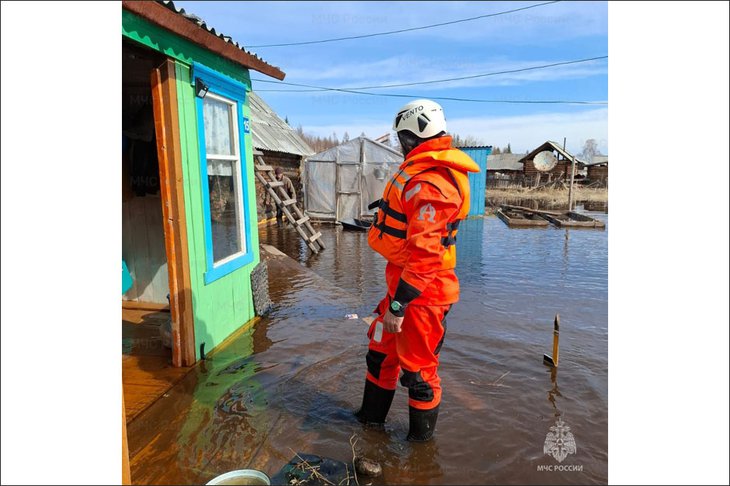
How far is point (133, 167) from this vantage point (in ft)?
18.9

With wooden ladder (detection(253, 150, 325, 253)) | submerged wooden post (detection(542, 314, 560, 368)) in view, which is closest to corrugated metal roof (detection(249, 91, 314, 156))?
wooden ladder (detection(253, 150, 325, 253))

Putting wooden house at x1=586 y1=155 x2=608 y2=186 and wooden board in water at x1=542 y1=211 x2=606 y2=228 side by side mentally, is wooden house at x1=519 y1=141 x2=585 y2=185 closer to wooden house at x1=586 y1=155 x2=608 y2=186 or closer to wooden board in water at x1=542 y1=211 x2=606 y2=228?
wooden house at x1=586 y1=155 x2=608 y2=186

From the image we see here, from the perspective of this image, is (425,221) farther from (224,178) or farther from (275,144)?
(275,144)

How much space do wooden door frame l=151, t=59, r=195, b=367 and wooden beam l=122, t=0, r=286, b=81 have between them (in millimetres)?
317

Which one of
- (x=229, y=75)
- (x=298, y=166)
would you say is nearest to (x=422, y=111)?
(x=229, y=75)

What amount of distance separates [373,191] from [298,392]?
46.5 ft

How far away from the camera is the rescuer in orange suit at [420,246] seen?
115 inches

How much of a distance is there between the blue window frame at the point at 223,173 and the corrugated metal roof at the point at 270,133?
1024 centimetres

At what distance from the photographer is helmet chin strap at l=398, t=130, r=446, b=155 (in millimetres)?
3237

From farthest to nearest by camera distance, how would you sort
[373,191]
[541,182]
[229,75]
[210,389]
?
[541,182], [373,191], [229,75], [210,389]

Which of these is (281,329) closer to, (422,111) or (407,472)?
(407,472)

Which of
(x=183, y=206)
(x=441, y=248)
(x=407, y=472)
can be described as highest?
(x=183, y=206)

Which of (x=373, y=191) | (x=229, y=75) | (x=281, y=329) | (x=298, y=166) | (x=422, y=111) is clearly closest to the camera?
(x=422, y=111)

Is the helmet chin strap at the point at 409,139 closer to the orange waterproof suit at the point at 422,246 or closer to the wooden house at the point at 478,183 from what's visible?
the orange waterproof suit at the point at 422,246
